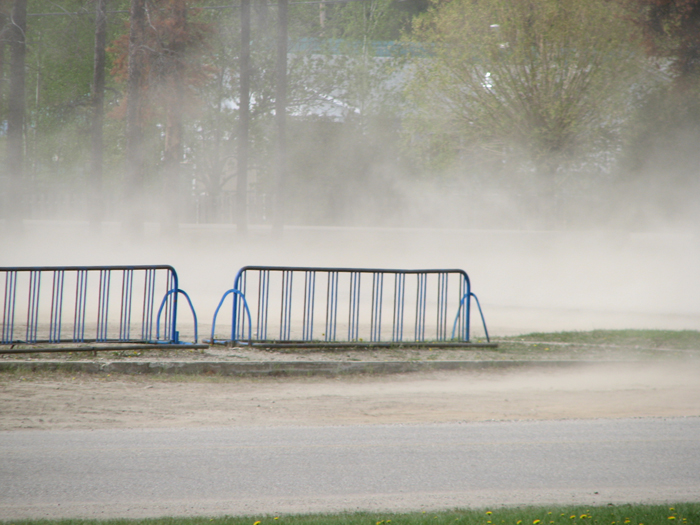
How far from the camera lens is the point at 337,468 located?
18.2ft

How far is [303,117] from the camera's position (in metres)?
34.9

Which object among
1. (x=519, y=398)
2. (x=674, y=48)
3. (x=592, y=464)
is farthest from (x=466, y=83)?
(x=592, y=464)

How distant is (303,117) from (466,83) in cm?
1366

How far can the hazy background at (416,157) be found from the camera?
21703 mm

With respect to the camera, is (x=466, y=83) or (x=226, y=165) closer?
(x=466, y=83)

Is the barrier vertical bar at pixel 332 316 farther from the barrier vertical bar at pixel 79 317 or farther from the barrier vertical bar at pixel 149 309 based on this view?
the barrier vertical bar at pixel 79 317

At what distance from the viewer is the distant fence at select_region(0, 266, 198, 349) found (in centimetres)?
1012

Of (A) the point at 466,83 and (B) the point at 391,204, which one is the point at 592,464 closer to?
(A) the point at 466,83

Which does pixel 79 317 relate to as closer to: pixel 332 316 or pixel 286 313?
pixel 286 313

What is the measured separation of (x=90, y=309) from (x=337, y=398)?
365 inches

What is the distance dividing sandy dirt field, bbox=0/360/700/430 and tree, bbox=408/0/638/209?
45.3 feet

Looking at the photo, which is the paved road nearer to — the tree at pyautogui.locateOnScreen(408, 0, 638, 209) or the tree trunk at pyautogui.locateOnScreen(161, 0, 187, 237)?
the tree at pyautogui.locateOnScreen(408, 0, 638, 209)

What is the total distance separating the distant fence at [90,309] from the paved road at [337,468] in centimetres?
389

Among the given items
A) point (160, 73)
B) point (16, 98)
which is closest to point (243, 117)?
point (160, 73)
